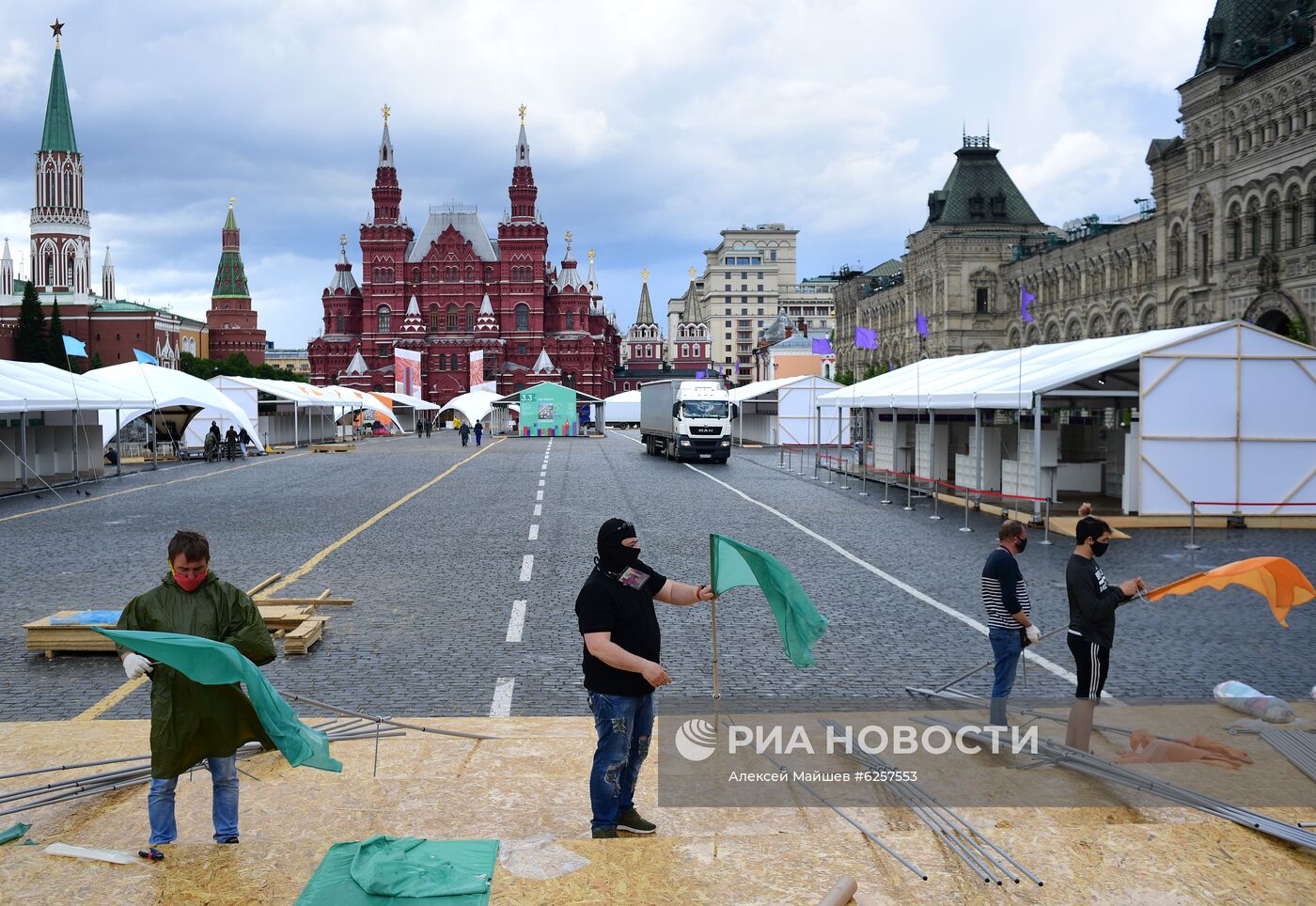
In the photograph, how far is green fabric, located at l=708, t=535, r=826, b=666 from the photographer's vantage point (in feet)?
21.6

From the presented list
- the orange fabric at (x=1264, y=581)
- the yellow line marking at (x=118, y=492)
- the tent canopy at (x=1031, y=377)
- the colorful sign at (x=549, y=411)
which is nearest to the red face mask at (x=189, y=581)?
the orange fabric at (x=1264, y=581)

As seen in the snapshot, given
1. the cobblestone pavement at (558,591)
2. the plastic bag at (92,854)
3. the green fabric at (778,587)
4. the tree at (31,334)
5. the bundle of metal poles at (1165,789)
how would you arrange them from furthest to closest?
the tree at (31,334)
the cobblestone pavement at (558,591)
the green fabric at (778,587)
the bundle of metal poles at (1165,789)
the plastic bag at (92,854)

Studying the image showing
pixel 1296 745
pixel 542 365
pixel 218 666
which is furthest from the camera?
pixel 542 365

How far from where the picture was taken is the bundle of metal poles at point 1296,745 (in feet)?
21.8

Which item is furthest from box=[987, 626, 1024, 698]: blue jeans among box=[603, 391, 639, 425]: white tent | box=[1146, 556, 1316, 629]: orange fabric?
box=[603, 391, 639, 425]: white tent

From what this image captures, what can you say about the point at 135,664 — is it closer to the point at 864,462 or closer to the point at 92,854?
the point at 92,854

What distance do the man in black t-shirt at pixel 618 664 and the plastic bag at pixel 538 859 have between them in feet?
1.25

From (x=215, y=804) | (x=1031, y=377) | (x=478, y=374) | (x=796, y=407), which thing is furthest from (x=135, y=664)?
(x=478, y=374)

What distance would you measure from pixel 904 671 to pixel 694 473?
26770 millimetres

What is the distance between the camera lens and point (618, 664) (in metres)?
5.29

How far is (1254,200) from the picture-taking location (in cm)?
4359

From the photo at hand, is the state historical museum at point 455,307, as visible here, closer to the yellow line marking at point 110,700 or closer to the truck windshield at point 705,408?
the truck windshield at point 705,408

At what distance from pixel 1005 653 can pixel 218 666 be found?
16.7 feet

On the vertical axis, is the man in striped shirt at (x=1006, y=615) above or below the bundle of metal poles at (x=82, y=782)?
above
